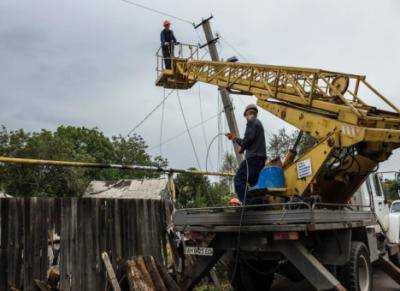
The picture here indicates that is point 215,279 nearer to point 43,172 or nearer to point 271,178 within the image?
point 271,178

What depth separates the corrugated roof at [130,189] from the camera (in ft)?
78.5

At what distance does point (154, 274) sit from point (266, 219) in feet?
8.60

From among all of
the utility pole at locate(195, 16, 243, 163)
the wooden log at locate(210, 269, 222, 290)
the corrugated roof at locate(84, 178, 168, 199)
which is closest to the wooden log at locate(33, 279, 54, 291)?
the wooden log at locate(210, 269, 222, 290)

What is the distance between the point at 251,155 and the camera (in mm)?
8133

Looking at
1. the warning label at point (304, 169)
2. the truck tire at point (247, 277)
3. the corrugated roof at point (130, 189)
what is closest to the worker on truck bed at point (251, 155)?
the warning label at point (304, 169)

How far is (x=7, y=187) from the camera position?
129 ft

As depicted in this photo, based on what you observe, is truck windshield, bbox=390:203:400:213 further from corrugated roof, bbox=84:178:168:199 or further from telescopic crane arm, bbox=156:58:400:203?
corrugated roof, bbox=84:178:168:199

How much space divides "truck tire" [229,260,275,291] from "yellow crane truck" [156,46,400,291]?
19mm

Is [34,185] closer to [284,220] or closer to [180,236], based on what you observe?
[180,236]

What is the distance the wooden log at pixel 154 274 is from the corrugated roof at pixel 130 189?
14.1m

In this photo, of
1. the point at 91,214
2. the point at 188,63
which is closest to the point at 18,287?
the point at 91,214

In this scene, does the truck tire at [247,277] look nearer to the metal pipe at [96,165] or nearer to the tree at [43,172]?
the metal pipe at [96,165]

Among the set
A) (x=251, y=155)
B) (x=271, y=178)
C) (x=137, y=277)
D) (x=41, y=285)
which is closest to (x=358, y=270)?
(x=271, y=178)

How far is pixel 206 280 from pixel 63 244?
3486mm
